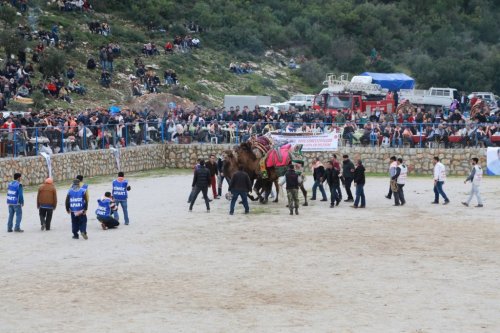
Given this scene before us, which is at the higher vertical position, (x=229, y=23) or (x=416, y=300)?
(x=229, y=23)

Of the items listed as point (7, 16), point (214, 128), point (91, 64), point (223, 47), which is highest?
point (7, 16)

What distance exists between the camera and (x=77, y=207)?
24500 mm

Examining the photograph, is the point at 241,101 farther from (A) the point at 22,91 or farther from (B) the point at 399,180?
(B) the point at 399,180

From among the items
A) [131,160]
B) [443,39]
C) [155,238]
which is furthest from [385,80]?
[155,238]

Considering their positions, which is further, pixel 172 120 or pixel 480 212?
pixel 172 120

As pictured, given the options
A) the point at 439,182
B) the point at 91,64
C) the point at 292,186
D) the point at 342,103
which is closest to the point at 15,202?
the point at 292,186

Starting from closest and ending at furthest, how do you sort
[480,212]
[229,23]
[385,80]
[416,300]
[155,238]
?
[416,300] → [155,238] → [480,212] → [385,80] → [229,23]

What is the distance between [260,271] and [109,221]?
646 cm

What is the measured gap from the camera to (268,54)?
230 feet

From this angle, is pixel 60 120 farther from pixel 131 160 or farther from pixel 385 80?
pixel 385 80

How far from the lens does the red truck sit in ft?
168

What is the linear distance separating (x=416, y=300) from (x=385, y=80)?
43.3m

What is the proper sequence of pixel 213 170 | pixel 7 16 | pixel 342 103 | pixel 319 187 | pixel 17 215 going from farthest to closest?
pixel 7 16, pixel 342 103, pixel 213 170, pixel 319 187, pixel 17 215

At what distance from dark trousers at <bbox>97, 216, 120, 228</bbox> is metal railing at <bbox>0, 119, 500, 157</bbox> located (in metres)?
9.82
